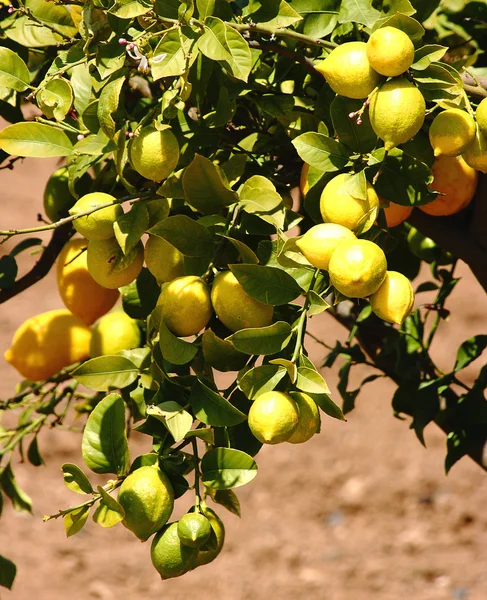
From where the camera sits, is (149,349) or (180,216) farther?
(149,349)

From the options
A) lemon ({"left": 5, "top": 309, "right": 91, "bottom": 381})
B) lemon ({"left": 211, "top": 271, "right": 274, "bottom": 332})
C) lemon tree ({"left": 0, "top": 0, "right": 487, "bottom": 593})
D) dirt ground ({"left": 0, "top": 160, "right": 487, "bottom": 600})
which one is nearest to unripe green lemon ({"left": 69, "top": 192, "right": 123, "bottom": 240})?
lemon tree ({"left": 0, "top": 0, "right": 487, "bottom": 593})

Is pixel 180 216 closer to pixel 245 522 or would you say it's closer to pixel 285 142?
pixel 285 142

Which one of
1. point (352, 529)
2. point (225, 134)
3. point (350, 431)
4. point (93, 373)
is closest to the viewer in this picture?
point (93, 373)

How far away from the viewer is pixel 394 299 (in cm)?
59

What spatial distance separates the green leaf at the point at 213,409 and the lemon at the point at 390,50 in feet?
0.91

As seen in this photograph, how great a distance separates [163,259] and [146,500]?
21 centimetres

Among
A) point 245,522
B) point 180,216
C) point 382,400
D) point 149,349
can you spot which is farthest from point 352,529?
point 180,216

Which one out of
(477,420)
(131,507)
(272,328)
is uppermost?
(272,328)

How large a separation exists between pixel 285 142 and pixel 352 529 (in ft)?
6.03

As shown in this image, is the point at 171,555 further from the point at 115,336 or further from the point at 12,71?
the point at 12,71

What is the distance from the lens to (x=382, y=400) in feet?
9.36

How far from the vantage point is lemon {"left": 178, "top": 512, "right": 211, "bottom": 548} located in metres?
0.62

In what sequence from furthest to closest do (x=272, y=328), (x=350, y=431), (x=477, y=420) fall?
(x=350, y=431), (x=477, y=420), (x=272, y=328)

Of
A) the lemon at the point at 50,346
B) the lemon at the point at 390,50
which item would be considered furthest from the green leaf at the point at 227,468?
the lemon at the point at 50,346
